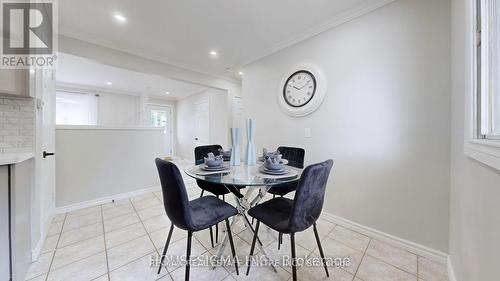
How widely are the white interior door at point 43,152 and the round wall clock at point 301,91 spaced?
260 cm

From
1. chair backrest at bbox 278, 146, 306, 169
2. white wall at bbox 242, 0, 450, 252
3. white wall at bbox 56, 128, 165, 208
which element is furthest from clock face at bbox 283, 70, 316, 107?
white wall at bbox 56, 128, 165, 208

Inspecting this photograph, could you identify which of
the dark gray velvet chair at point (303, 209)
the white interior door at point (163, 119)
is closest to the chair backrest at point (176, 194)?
the dark gray velvet chair at point (303, 209)

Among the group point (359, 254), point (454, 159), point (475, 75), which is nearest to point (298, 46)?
point (475, 75)

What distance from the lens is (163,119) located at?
6.97 m

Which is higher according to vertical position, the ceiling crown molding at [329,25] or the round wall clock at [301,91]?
the ceiling crown molding at [329,25]

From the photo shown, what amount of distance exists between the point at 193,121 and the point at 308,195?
565 cm

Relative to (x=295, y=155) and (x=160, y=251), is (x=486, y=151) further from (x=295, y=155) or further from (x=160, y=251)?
(x=160, y=251)

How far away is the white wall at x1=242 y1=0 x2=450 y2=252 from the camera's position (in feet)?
4.99

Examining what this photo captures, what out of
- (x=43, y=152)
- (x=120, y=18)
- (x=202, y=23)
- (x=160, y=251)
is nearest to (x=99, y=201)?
(x=43, y=152)

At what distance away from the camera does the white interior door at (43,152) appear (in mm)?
1566

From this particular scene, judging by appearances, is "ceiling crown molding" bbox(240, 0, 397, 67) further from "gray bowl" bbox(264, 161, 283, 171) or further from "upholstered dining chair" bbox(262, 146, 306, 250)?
"gray bowl" bbox(264, 161, 283, 171)

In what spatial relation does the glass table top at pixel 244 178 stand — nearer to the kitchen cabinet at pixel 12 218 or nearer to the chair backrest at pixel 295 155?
the chair backrest at pixel 295 155

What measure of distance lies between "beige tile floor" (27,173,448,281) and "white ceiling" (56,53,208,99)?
265 centimetres

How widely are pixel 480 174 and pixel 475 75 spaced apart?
0.57 m
